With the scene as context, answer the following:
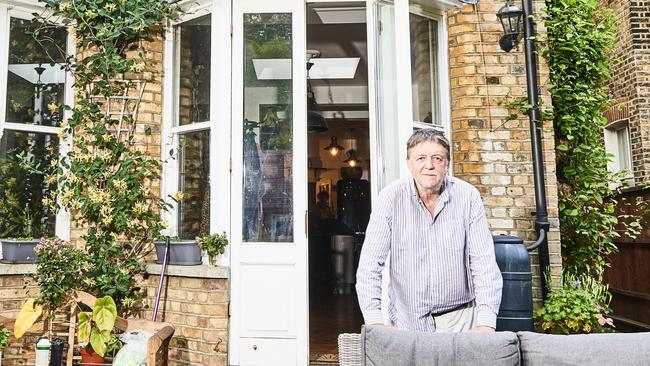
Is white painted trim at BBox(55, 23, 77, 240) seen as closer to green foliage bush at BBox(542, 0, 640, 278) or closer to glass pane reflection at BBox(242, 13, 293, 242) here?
glass pane reflection at BBox(242, 13, 293, 242)

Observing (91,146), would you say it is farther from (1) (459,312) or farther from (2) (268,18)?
(1) (459,312)

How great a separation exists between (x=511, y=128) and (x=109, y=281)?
330cm

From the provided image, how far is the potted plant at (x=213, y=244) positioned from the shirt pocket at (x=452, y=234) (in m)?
2.02

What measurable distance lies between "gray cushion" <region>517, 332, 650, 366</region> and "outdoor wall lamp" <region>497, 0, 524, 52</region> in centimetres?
251

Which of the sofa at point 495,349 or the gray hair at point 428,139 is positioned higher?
the gray hair at point 428,139

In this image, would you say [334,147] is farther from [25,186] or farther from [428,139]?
[428,139]

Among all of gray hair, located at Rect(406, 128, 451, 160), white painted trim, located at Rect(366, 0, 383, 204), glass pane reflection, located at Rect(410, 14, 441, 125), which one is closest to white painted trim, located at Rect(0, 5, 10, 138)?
white painted trim, located at Rect(366, 0, 383, 204)

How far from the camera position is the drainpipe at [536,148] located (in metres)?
3.42

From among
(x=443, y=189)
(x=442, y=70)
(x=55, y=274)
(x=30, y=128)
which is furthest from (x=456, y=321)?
(x=30, y=128)

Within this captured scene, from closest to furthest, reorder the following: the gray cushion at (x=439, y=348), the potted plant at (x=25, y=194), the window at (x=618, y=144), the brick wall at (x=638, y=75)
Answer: the gray cushion at (x=439, y=348), the potted plant at (x=25, y=194), the brick wall at (x=638, y=75), the window at (x=618, y=144)

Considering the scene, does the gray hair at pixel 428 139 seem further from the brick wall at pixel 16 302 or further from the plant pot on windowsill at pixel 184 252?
the brick wall at pixel 16 302

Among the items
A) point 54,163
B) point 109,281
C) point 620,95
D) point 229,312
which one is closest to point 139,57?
point 54,163

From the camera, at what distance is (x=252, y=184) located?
366 centimetres

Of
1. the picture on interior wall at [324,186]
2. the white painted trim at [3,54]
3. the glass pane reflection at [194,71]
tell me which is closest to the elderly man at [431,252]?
the glass pane reflection at [194,71]
